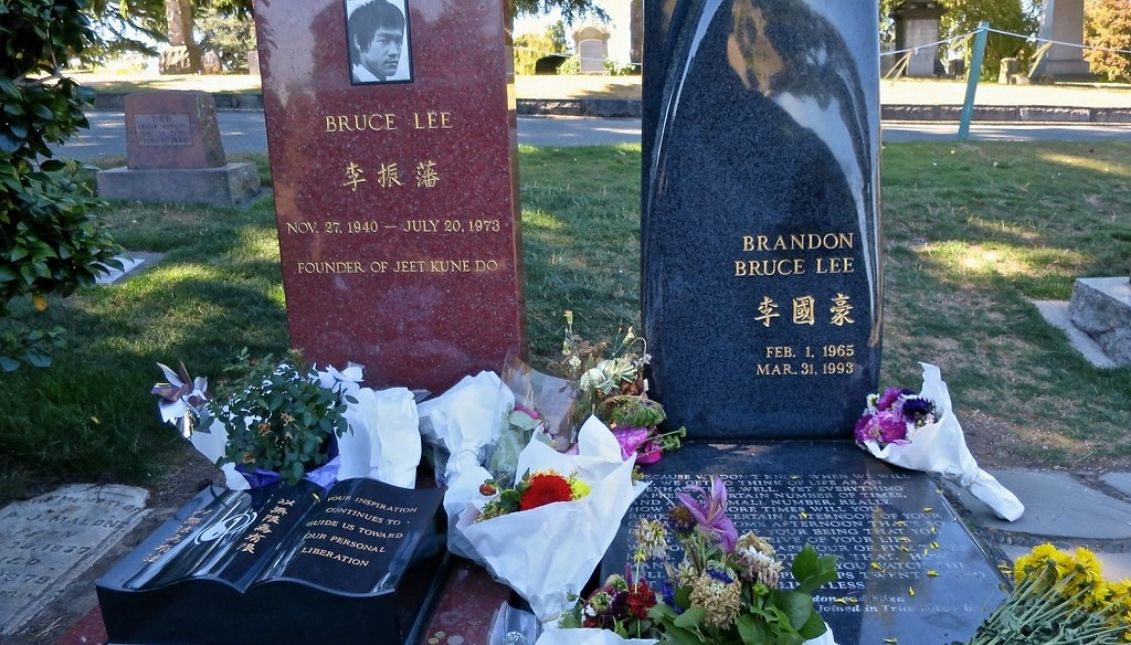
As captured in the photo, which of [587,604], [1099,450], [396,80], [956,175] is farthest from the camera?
[956,175]

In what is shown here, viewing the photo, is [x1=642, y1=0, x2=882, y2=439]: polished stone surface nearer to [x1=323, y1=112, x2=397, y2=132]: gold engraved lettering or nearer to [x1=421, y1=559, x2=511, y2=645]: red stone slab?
[x1=323, y1=112, x2=397, y2=132]: gold engraved lettering

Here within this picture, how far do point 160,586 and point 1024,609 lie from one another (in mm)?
2117

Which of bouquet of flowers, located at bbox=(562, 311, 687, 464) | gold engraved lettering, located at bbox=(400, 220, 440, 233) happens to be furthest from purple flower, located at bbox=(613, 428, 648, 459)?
gold engraved lettering, located at bbox=(400, 220, 440, 233)

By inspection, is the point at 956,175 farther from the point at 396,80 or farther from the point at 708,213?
the point at 396,80

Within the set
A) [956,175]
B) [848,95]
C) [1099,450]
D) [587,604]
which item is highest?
[848,95]

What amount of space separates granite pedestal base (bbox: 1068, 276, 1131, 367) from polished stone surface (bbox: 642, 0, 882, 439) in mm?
2145

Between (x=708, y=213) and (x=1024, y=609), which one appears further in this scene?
(x=708, y=213)

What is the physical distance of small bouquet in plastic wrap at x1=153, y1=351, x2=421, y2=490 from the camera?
2877 millimetres

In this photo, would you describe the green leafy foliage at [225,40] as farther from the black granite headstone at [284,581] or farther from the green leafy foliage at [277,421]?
the black granite headstone at [284,581]

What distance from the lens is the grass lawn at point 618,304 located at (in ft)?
13.0

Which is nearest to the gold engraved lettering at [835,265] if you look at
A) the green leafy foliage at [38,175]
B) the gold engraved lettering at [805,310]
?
the gold engraved lettering at [805,310]

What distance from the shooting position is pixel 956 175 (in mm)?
8195

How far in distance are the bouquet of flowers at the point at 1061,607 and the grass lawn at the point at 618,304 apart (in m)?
2.02

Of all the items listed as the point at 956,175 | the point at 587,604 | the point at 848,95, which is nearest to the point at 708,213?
the point at 848,95
